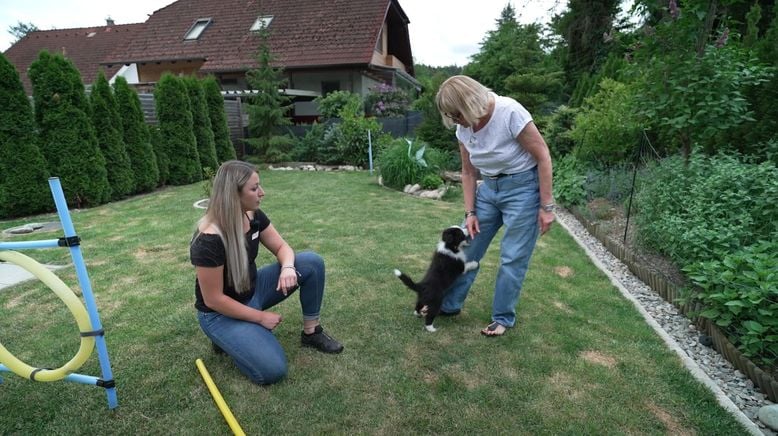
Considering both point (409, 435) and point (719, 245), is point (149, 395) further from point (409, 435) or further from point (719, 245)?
point (719, 245)

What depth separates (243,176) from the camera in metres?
2.21

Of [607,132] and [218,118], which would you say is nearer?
[607,132]

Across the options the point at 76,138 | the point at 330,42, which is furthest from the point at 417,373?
the point at 330,42

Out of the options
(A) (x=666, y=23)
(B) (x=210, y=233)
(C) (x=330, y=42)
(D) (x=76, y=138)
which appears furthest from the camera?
(C) (x=330, y=42)

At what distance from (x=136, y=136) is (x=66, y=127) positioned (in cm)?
139

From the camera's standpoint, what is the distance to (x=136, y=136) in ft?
26.6

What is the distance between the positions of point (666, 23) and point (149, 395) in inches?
218

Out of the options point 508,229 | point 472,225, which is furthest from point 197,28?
point 508,229

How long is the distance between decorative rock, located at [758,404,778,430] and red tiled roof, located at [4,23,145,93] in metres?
25.8

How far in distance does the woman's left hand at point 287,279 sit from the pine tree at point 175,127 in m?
7.99

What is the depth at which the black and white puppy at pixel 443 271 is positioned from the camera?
280 centimetres

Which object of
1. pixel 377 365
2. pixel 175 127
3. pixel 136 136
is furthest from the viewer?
pixel 175 127

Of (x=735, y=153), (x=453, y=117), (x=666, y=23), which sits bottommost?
(x=735, y=153)

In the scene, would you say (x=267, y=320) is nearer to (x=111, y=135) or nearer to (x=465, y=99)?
(x=465, y=99)
